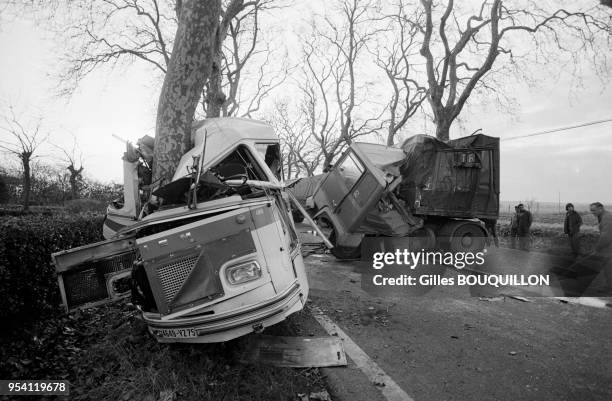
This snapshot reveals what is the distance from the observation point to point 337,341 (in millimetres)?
4000

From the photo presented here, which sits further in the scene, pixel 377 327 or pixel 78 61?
pixel 78 61

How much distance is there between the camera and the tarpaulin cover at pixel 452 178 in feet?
26.5

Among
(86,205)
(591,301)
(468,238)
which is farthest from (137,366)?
(86,205)

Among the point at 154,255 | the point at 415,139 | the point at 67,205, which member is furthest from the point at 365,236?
the point at 67,205

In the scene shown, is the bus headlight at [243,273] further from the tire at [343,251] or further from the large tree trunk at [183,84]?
the tire at [343,251]

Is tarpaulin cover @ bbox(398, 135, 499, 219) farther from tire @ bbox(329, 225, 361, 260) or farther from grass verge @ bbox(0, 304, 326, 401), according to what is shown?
grass verge @ bbox(0, 304, 326, 401)

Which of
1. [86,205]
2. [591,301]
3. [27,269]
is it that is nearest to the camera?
[27,269]

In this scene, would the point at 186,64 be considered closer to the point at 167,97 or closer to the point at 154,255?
the point at 167,97

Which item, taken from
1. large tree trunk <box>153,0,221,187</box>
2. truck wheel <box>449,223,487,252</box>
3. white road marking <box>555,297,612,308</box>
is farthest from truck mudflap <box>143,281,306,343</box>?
truck wheel <box>449,223,487,252</box>

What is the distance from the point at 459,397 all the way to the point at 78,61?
1904cm

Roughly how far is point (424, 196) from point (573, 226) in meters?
4.73

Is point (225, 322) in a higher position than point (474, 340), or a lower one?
higher

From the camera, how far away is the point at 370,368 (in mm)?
3432

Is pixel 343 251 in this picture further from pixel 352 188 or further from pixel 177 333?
pixel 177 333
